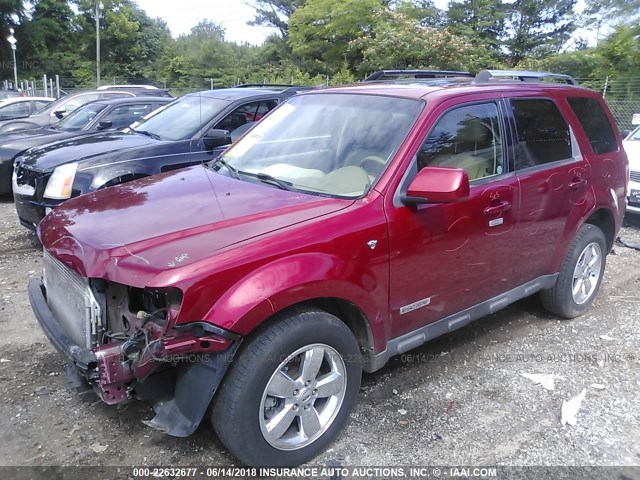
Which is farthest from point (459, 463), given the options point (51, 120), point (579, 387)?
point (51, 120)

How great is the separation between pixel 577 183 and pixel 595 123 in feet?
2.41

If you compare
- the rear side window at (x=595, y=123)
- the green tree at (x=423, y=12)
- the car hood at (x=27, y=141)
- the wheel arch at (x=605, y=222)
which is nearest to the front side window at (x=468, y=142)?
the rear side window at (x=595, y=123)

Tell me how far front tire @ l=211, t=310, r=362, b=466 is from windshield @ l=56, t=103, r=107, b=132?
7.17m

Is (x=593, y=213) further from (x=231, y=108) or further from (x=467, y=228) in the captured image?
(x=231, y=108)

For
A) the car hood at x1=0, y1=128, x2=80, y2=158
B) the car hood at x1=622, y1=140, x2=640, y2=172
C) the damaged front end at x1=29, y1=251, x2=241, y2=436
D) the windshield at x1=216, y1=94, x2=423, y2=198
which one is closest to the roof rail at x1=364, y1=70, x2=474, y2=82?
the windshield at x1=216, y1=94, x2=423, y2=198

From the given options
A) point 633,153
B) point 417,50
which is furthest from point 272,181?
point 417,50

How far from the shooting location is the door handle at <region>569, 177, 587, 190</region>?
4.04 m

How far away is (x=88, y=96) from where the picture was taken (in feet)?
39.2

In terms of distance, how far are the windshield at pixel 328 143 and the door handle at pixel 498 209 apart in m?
0.75

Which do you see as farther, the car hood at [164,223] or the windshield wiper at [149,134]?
the windshield wiper at [149,134]

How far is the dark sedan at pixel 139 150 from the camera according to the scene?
5.33m

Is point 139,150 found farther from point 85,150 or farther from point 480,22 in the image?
point 480,22

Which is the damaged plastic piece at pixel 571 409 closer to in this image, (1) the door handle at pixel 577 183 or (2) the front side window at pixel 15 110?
(1) the door handle at pixel 577 183

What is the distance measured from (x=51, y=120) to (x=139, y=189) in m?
9.08
